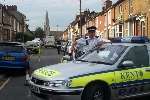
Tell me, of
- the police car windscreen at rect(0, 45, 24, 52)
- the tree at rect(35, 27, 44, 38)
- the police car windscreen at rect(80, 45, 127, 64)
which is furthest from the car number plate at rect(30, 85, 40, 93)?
the tree at rect(35, 27, 44, 38)

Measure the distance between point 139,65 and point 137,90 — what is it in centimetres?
60

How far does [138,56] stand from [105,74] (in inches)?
49.7

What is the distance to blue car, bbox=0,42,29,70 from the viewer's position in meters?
19.3

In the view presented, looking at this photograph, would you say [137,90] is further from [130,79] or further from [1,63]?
[1,63]

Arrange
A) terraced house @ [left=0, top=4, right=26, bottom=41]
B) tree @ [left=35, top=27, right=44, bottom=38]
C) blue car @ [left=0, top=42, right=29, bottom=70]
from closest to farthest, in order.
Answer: blue car @ [left=0, top=42, right=29, bottom=70] → terraced house @ [left=0, top=4, right=26, bottom=41] → tree @ [left=35, top=27, right=44, bottom=38]

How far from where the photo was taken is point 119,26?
158ft

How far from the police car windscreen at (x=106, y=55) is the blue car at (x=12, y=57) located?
8.56m

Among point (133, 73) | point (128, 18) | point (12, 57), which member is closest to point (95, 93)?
point (133, 73)

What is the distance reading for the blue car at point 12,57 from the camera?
19.3m

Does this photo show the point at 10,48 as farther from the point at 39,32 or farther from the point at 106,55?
the point at 39,32

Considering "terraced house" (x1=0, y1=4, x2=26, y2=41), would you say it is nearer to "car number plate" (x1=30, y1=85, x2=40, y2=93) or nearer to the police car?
the police car

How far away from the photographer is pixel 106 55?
10719 millimetres

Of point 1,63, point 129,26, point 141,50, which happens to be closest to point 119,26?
point 129,26

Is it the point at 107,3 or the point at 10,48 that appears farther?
the point at 107,3
